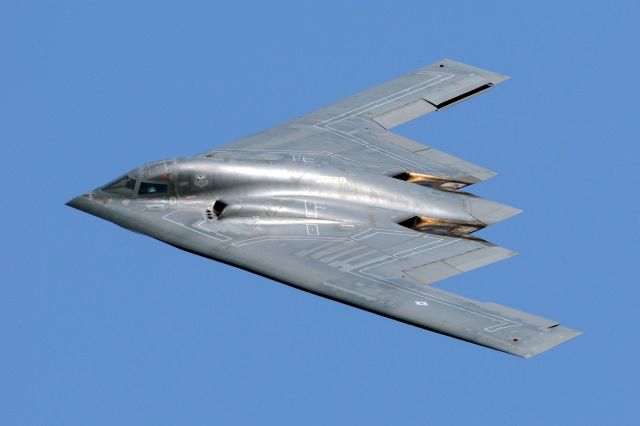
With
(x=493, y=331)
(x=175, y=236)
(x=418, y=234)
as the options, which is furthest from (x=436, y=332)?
(x=175, y=236)

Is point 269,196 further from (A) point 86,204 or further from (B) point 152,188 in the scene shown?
(A) point 86,204

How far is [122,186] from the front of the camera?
55.8 m

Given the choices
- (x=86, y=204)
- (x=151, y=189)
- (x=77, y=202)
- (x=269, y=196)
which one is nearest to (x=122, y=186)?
(x=151, y=189)

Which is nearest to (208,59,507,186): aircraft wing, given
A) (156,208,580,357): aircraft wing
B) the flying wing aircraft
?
the flying wing aircraft

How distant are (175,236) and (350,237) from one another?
178 inches

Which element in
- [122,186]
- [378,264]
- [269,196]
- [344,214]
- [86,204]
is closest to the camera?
[378,264]

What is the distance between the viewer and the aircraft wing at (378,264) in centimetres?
4881

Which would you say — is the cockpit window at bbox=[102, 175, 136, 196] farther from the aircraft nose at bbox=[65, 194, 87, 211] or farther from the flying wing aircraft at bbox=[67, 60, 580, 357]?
the aircraft nose at bbox=[65, 194, 87, 211]

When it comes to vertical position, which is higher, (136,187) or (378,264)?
(136,187)

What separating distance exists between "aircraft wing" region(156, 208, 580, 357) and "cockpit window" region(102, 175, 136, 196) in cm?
156

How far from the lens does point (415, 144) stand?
192ft

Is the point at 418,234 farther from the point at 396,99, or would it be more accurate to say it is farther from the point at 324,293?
the point at 396,99

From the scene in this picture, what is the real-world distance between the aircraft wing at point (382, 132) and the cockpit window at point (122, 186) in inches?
95.8

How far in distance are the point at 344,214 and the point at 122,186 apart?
6.17 meters
